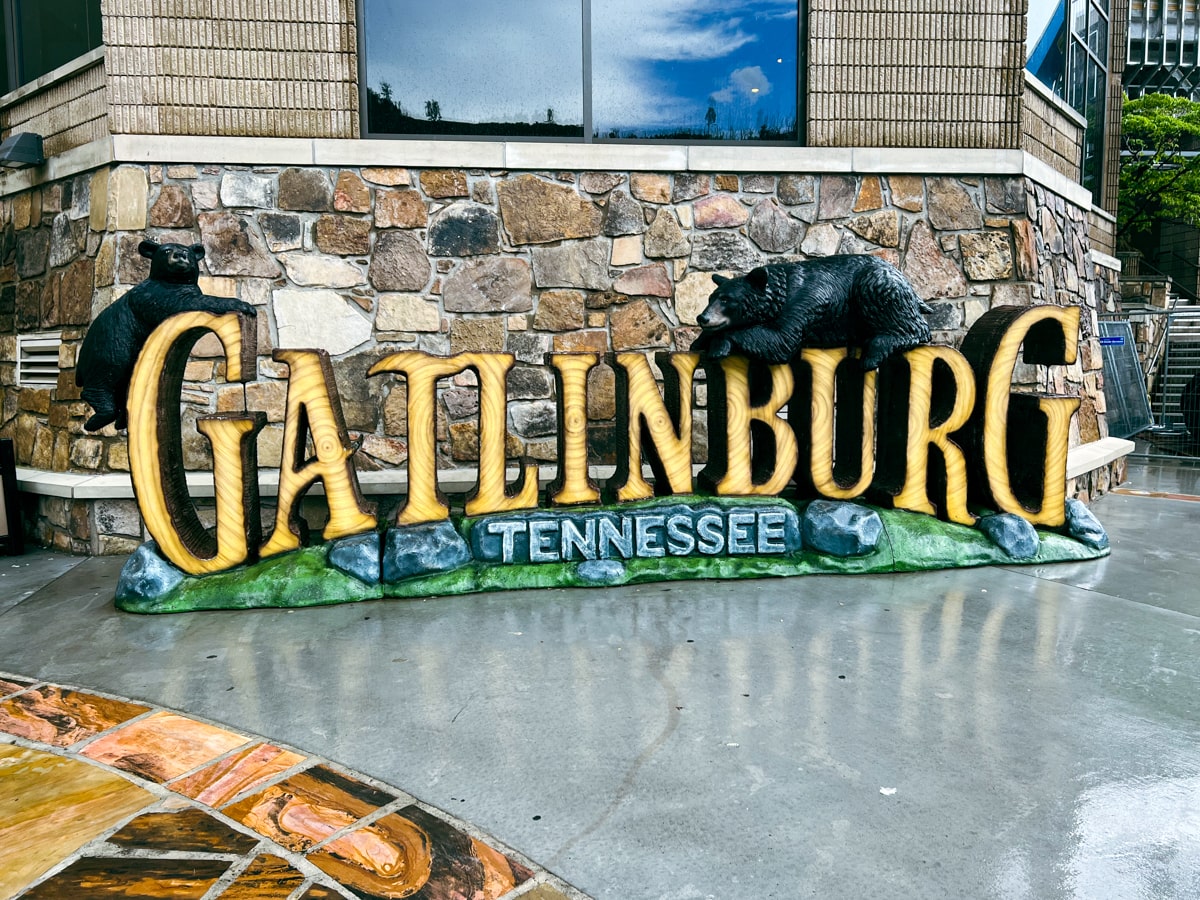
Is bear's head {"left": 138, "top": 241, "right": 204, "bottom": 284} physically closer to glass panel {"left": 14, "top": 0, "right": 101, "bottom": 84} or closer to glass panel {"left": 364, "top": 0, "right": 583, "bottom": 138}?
glass panel {"left": 364, "top": 0, "right": 583, "bottom": 138}

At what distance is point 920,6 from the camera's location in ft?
17.6

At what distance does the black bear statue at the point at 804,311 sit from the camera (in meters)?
4.33

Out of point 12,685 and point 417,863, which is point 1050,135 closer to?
point 417,863

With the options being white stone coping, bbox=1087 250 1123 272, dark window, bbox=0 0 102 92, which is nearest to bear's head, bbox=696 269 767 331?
dark window, bbox=0 0 102 92

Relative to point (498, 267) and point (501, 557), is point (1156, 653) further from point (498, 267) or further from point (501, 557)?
point (498, 267)

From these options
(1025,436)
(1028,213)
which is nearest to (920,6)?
(1028,213)

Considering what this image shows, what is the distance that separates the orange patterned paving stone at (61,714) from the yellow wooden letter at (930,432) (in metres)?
3.65

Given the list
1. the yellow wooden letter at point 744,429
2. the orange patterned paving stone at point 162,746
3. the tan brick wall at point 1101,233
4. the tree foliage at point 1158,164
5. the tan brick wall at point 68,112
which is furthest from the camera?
the tree foliage at point 1158,164

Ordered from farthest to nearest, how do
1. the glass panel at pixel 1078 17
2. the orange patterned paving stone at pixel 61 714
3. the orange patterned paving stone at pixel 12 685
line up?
the glass panel at pixel 1078 17 → the orange patterned paving stone at pixel 12 685 → the orange patterned paving stone at pixel 61 714

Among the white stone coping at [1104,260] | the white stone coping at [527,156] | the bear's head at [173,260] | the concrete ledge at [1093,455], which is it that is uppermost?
the white stone coping at [527,156]

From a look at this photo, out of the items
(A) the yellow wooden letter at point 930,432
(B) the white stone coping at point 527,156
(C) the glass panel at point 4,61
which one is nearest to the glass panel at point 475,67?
(B) the white stone coping at point 527,156

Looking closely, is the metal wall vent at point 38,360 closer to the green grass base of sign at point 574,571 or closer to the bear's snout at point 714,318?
the green grass base of sign at point 574,571

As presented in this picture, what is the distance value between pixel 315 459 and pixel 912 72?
4.39 m

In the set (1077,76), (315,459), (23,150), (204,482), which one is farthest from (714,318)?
(1077,76)
